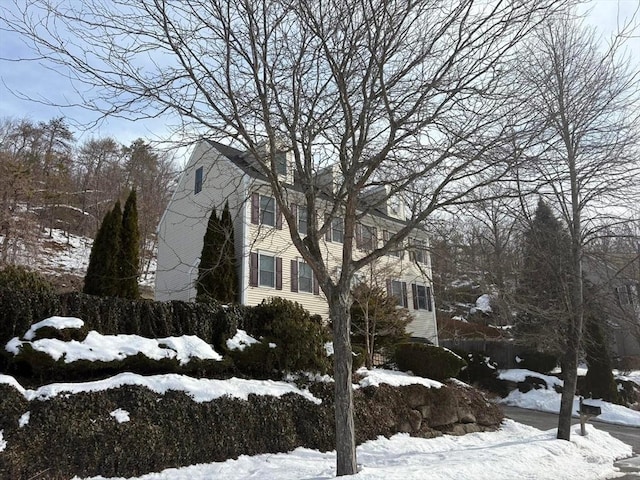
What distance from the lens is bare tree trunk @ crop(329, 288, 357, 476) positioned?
5.91m

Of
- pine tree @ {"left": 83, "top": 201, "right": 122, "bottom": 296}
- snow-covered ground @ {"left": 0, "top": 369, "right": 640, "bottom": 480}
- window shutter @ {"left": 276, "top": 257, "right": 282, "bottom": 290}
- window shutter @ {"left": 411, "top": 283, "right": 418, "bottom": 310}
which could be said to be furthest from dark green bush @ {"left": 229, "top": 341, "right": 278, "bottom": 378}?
window shutter @ {"left": 411, "top": 283, "right": 418, "bottom": 310}

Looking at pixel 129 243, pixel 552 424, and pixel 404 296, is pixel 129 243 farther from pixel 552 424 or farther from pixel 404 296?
pixel 552 424

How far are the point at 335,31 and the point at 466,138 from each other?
2209 millimetres

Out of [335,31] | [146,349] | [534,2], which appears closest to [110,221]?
[146,349]

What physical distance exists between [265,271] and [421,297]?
972 centimetres

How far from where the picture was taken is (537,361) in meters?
21.4

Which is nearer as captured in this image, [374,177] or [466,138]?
[466,138]

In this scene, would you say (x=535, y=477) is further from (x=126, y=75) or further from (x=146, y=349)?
(x=126, y=75)

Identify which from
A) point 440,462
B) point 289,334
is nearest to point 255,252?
point 289,334

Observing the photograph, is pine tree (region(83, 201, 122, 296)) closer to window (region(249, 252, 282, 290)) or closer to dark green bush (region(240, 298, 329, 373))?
window (region(249, 252, 282, 290))

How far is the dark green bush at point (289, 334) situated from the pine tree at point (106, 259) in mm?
5571

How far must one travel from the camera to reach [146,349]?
7422 mm

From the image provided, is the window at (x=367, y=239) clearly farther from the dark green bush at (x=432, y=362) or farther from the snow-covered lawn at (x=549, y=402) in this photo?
the snow-covered lawn at (x=549, y=402)

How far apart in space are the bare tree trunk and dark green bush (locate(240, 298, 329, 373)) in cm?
287
